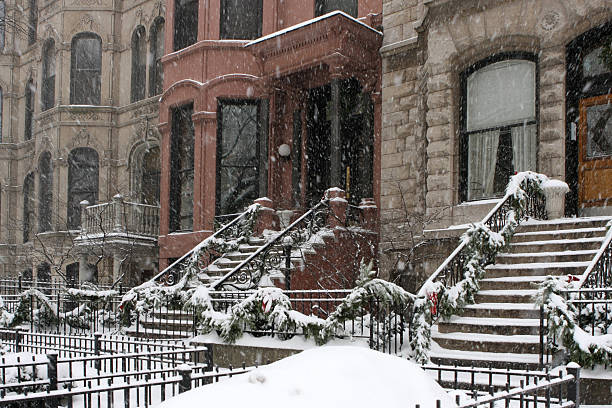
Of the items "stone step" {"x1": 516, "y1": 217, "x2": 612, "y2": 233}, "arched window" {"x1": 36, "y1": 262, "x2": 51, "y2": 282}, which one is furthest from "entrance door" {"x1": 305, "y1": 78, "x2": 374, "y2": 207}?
"arched window" {"x1": 36, "y1": 262, "x2": 51, "y2": 282}

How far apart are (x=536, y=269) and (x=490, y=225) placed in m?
1.14

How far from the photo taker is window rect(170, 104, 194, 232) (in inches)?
712

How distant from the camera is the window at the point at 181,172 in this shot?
1808cm

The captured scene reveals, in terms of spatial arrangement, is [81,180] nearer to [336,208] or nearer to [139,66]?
[139,66]

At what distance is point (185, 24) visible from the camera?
60.7ft

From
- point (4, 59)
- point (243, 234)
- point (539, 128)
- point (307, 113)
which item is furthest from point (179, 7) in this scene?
point (4, 59)

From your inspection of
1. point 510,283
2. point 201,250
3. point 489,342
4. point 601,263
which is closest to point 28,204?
point 201,250

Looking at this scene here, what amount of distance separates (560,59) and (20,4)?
23.0 m

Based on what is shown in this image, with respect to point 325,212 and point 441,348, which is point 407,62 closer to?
point 325,212

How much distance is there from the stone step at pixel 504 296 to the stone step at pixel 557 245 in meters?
1.14

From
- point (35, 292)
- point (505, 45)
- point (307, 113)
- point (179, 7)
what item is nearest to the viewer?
point (505, 45)

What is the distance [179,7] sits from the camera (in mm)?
18641

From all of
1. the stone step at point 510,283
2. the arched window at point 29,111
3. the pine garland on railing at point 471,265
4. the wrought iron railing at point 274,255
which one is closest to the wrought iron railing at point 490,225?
the pine garland on railing at point 471,265

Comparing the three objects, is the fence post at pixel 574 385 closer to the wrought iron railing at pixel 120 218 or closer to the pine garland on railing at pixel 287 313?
the pine garland on railing at pixel 287 313
